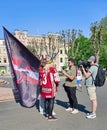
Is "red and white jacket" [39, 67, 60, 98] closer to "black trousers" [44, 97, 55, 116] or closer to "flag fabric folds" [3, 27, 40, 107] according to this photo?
"black trousers" [44, 97, 55, 116]

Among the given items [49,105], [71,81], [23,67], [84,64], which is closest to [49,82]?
[49,105]

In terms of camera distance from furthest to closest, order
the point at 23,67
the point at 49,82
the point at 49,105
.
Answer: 1. the point at 23,67
2. the point at 49,105
3. the point at 49,82

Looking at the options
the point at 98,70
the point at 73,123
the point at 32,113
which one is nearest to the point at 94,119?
the point at 73,123

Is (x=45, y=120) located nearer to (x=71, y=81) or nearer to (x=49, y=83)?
(x=49, y=83)

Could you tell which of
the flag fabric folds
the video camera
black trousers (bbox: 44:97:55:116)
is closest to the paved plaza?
black trousers (bbox: 44:97:55:116)

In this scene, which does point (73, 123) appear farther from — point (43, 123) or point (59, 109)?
point (59, 109)

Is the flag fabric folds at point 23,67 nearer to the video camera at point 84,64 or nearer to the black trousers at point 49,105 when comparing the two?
the black trousers at point 49,105

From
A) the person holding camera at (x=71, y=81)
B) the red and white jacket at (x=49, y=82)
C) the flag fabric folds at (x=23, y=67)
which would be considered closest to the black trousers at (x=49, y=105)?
the red and white jacket at (x=49, y=82)

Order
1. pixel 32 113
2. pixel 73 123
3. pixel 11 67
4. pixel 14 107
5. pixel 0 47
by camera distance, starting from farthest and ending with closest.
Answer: pixel 0 47
pixel 14 107
pixel 11 67
pixel 32 113
pixel 73 123

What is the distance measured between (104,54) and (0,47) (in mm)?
57413

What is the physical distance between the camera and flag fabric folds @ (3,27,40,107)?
925 centimetres

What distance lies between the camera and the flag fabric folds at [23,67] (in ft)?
30.3

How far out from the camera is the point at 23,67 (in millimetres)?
9344

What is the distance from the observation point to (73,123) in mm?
7484
